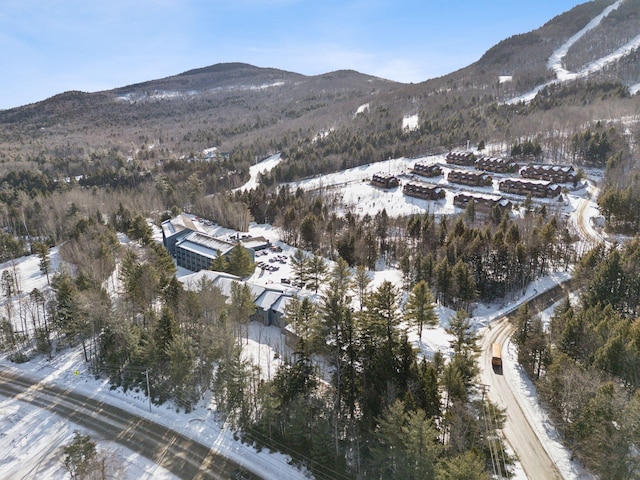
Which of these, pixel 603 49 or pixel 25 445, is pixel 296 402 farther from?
pixel 603 49

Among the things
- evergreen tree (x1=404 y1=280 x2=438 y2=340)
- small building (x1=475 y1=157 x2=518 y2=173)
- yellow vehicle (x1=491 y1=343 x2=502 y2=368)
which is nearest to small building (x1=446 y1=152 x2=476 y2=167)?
small building (x1=475 y1=157 x2=518 y2=173)

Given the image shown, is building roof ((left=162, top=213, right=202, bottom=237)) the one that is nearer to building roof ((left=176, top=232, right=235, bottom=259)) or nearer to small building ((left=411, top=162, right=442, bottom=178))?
building roof ((left=176, top=232, right=235, bottom=259))

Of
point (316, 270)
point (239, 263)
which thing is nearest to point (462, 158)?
point (316, 270)

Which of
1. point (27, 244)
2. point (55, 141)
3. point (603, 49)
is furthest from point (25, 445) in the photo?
point (603, 49)

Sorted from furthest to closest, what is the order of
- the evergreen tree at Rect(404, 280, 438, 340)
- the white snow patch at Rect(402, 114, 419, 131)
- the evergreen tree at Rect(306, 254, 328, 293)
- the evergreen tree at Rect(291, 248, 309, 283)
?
1. the white snow patch at Rect(402, 114, 419, 131)
2. the evergreen tree at Rect(291, 248, 309, 283)
3. the evergreen tree at Rect(306, 254, 328, 293)
4. the evergreen tree at Rect(404, 280, 438, 340)

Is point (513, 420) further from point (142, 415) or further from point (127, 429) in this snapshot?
point (127, 429)

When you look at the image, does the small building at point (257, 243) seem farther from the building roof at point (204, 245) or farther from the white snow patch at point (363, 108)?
the white snow patch at point (363, 108)
